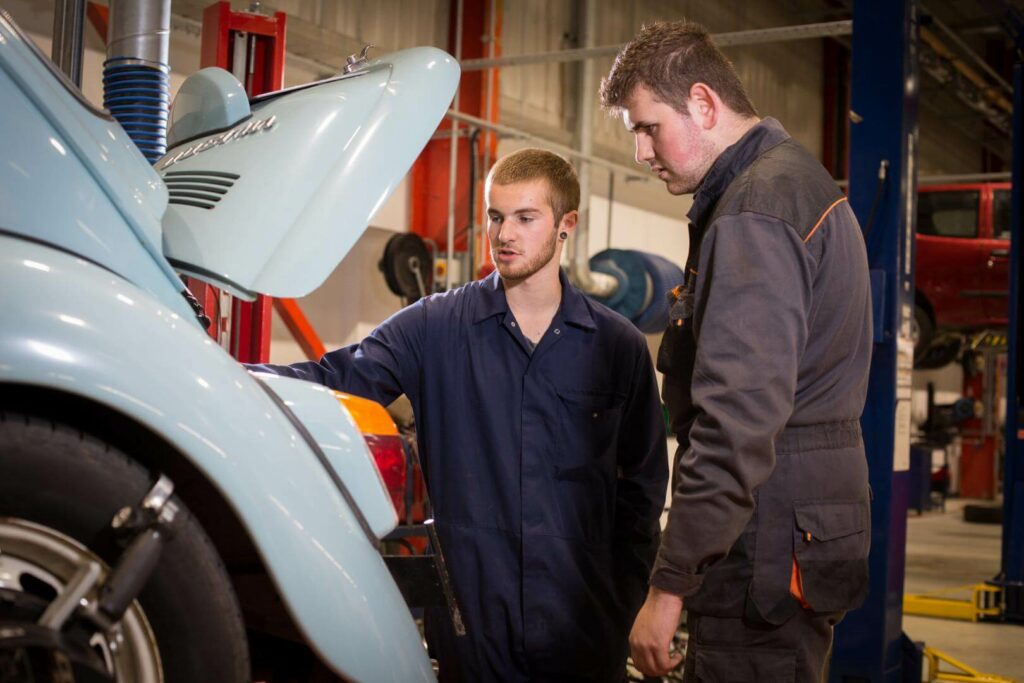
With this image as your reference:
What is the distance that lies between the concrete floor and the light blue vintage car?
4.54 meters

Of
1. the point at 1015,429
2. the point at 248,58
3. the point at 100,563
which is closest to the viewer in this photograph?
the point at 100,563

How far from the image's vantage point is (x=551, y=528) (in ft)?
7.16

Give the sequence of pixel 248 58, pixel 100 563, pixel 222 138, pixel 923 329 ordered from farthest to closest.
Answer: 1. pixel 923 329
2. pixel 248 58
3. pixel 222 138
4. pixel 100 563

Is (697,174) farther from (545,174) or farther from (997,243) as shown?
(997,243)

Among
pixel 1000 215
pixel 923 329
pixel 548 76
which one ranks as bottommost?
pixel 923 329

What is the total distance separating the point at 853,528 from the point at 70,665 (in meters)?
1.20

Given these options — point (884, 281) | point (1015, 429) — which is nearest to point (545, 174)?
point (884, 281)

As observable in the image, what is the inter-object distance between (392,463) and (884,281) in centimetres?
307

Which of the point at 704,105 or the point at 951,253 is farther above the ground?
the point at 951,253

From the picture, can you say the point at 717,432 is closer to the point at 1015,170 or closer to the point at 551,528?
the point at 551,528

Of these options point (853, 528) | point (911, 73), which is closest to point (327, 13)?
point (911, 73)

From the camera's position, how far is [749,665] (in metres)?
1.68

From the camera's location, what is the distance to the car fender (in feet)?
3.90

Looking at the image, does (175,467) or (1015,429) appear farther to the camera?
(1015,429)
